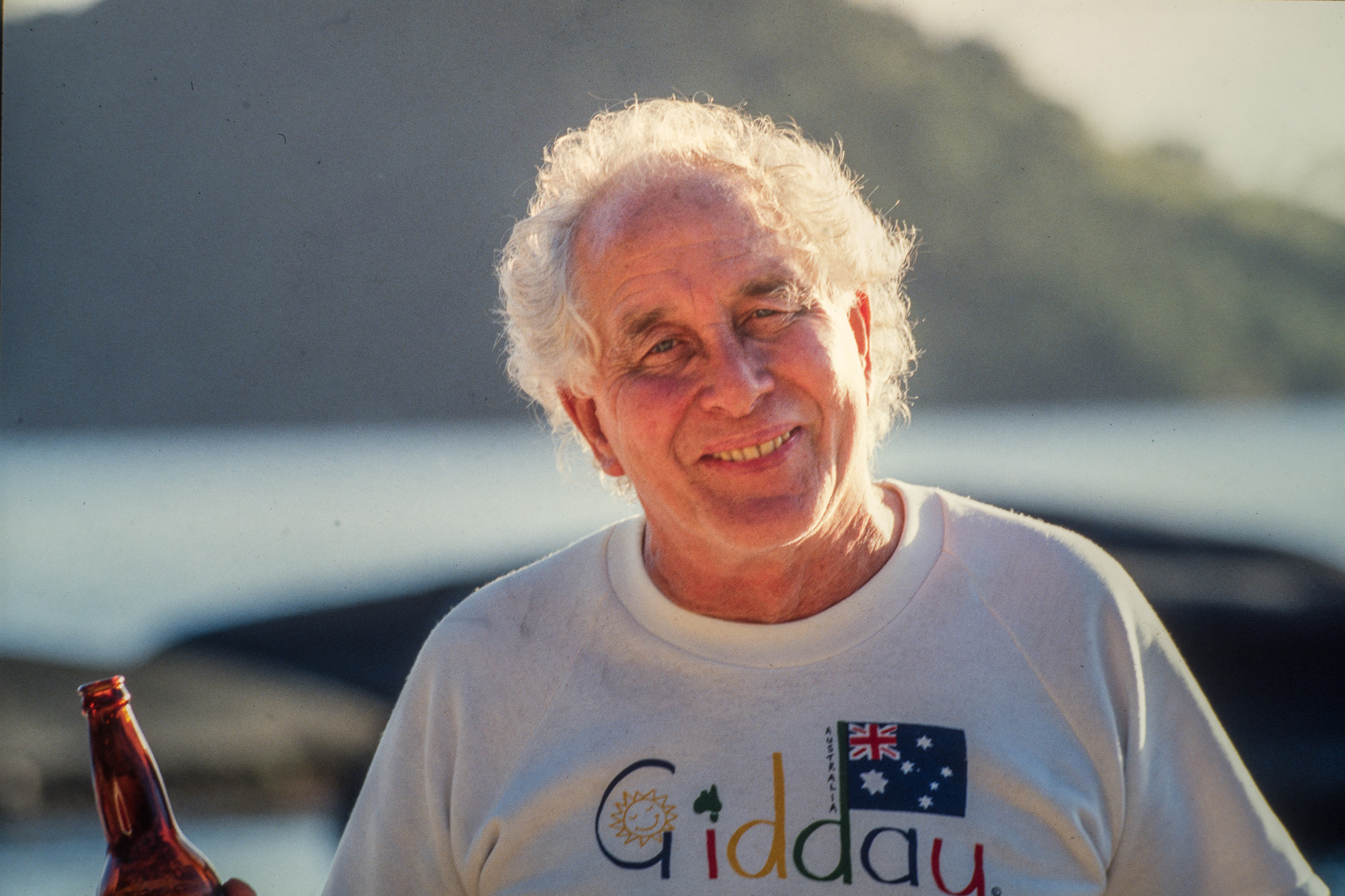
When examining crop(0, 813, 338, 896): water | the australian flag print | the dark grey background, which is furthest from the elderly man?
crop(0, 813, 338, 896): water

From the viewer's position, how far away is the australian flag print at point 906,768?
4.28 feet

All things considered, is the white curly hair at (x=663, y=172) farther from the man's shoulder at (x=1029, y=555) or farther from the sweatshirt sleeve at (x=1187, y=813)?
the sweatshirt sleeve at (x=1187, y=813)

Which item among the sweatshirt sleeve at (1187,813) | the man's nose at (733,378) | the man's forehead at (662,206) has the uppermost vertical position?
the man's forehead at (662,206)

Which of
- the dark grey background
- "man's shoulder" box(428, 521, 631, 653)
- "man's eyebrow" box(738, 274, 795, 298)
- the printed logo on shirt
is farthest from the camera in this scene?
the dark grey background

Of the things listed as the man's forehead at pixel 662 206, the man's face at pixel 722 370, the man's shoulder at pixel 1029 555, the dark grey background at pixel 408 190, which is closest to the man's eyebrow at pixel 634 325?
the man's face at pixel 722 370

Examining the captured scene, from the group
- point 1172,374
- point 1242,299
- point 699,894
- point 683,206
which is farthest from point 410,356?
point 1242,299

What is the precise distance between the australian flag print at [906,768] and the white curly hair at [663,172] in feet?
1.84

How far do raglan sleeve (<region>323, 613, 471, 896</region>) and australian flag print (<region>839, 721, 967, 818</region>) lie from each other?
23.3 inches

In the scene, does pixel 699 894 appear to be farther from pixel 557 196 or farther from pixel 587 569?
pixel 557 196

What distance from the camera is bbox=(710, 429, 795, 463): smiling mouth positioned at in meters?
1.38

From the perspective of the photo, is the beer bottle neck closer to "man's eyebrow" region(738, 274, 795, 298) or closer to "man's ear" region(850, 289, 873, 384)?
"man's eyebrow" region(738, 274, 795, 298)

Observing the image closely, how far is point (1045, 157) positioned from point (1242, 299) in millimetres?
529

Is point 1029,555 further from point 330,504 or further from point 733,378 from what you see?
point 330,504

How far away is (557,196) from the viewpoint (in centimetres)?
160
